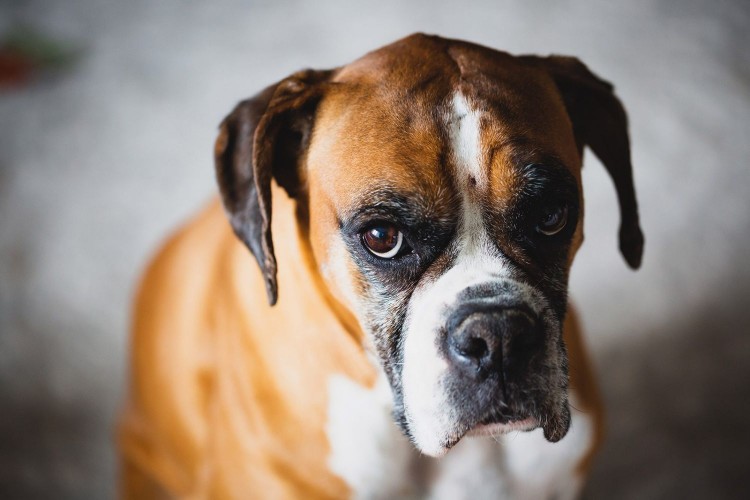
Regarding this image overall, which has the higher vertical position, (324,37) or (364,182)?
(364,182)

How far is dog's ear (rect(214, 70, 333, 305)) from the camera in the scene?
140 centimetres

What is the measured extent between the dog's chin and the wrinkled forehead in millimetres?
376

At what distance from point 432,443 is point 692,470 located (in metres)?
1.33

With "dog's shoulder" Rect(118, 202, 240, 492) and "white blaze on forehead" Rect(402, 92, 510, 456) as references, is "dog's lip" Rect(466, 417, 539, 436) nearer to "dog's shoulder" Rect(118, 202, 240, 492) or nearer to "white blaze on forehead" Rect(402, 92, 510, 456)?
"white blaze on forehead" Rect(402, 92, 510, 456)

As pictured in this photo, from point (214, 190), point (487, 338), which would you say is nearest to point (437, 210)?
point (487, 338)

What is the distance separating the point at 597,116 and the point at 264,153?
663 mm

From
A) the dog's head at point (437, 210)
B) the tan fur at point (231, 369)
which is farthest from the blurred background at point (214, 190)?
the dog's head at point (437, 210)

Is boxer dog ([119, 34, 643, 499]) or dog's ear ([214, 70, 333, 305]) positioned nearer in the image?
boxer dog ([119, 34, 643, 499])

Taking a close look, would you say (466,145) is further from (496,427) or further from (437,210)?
(496,427)

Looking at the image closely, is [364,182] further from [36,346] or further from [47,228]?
[47,228]

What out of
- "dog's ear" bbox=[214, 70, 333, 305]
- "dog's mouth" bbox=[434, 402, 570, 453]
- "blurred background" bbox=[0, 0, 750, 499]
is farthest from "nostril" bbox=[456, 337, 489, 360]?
"blurred background" bbox=[0, 0, 750, 499]

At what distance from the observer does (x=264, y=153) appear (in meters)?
1.40

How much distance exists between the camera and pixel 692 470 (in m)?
2.33

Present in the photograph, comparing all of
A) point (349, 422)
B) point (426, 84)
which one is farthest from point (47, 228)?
point (426, 84)
